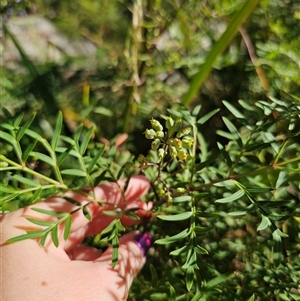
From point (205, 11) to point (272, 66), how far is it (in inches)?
10.6

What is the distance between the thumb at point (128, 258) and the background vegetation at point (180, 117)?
5cm

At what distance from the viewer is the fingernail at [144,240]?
1027 millimetres

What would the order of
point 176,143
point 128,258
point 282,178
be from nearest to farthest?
point 176,143
point 282,178
point 128,258

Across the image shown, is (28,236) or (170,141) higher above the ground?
(170,141)

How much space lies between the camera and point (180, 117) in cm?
96

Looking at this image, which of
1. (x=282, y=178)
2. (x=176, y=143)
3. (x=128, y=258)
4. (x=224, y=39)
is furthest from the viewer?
(x=224, y=39)

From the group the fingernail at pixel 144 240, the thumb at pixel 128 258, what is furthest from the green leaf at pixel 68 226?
the fingernail at pixel 144 240

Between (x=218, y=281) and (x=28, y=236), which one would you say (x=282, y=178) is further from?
(x=28, y=236)

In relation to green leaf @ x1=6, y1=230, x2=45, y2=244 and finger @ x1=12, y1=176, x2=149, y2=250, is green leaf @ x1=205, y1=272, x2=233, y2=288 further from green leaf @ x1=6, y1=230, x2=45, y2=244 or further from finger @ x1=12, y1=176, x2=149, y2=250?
green leaf @ x1=6, y1=230, x2=45, y2=244

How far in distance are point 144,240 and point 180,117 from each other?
301 millimetres

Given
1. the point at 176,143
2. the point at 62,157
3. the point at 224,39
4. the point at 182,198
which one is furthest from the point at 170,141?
the point at 224,39

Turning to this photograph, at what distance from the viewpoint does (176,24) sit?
4.91 feet

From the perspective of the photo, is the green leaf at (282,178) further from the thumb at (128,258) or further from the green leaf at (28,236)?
the green leaf at (28,236)

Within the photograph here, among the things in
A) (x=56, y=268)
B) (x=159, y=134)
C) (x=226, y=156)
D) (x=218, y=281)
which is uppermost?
(x=159, y=134)
